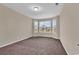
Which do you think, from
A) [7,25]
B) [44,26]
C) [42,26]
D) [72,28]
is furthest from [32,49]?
[42,26]

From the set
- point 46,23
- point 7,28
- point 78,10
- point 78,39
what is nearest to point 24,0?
point 78,10

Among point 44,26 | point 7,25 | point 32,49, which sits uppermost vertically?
point 7,25

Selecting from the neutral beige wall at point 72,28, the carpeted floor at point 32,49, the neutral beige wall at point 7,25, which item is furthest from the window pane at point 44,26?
the neutral beige wall at point 72,28

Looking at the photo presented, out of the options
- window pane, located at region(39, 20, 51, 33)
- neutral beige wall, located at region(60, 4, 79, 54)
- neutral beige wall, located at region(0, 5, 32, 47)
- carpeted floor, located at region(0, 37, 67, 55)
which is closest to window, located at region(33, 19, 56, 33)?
window pane, located at region(39, 20, 51, 33)

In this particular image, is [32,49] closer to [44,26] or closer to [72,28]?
[72,28]

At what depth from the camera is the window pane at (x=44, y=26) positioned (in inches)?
331

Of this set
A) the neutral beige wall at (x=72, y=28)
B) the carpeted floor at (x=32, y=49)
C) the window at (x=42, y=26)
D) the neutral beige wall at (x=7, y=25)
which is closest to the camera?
the neutral beige wall at (x=72, y=28)

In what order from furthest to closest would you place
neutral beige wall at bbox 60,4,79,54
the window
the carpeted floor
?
1. the window
2. the carpeted floor
3. neutral beige wall at bbox 60,4,79,54

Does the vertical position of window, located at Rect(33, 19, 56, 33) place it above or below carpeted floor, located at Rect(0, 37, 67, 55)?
above

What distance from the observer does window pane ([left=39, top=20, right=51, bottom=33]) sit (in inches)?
331

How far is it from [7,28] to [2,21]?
51 centimetres

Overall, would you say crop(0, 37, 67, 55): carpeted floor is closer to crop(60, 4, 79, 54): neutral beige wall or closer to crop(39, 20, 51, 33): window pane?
crop(60, 4, 79, 54): neutral beige wall

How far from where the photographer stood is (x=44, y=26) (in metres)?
8.59

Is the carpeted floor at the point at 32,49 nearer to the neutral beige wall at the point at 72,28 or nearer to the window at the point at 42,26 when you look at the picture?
the neutral beige wall at the point at 72,28
